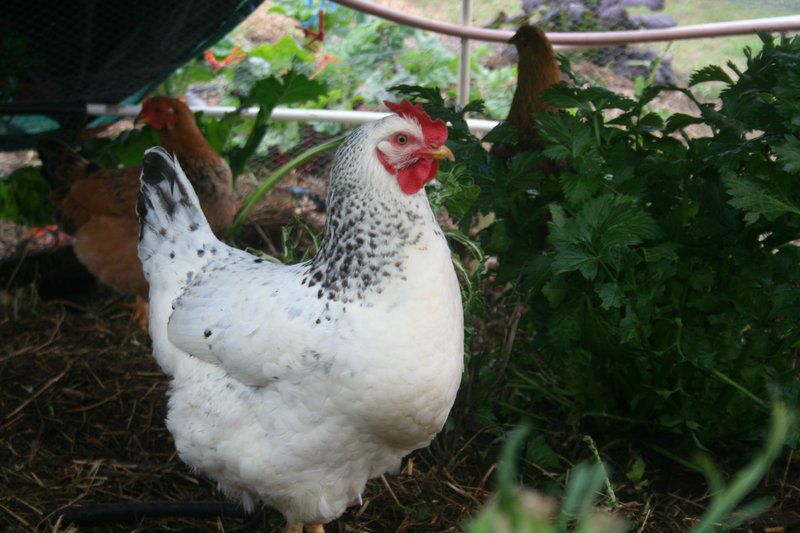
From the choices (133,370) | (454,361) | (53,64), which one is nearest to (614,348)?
(454,361)

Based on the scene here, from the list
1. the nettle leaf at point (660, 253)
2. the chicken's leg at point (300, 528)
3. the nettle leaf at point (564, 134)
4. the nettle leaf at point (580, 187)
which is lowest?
the chicken's leg at point (300, 528)

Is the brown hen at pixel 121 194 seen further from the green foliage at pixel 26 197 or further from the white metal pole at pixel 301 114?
the green foliage at pixel 26 197

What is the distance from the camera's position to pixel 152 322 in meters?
2.53

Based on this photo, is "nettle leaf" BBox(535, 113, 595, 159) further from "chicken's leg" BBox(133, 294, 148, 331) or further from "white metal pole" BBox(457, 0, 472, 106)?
"chicken's leg" BBox(133, 294, 148, 331)

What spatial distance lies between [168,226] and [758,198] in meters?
1.71

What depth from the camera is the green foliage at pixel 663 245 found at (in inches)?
87.4

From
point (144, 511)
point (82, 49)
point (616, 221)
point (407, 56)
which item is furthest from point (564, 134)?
point (407, 56)

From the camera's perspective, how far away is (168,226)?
2.54m

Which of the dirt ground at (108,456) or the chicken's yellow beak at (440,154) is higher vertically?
the chicken's yellow beak at (440,154)

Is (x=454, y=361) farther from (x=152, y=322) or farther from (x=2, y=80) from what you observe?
(x=2, y=80)

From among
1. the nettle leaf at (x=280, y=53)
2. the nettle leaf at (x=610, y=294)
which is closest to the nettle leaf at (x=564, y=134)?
the nettle leaf at (x=610, y=294)

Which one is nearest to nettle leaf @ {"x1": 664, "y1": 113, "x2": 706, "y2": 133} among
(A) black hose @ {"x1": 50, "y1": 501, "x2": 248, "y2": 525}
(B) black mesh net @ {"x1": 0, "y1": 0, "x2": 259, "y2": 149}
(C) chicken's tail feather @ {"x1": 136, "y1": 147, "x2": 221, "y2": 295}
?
(C) chicken's tail feather @ {"x1": 136, "y1": 147, "x2": 221, "y2": 295}

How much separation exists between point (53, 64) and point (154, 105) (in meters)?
0.51

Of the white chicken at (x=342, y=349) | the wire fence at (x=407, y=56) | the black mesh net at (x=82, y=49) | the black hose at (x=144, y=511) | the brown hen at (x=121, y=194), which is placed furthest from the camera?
the wire fence at (x=407, y=56)
